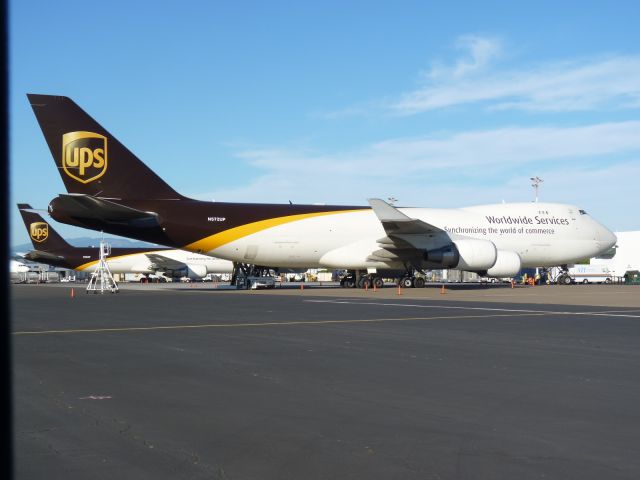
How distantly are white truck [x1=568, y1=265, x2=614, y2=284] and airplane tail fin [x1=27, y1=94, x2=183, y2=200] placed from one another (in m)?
48.1

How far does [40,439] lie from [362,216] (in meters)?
37.9

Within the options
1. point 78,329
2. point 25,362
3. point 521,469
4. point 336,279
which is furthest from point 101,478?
point 336,279

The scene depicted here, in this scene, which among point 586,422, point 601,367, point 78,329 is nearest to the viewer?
point 586,422

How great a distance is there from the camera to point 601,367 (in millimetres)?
9820

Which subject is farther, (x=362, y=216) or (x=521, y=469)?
(x=362, y=216)

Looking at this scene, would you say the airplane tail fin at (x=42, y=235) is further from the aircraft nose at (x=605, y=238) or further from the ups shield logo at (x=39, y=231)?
the aircraft nose at (x=605, y=238)

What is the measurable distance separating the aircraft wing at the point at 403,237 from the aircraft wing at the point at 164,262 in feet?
129

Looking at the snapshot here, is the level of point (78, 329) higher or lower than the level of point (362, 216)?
lower

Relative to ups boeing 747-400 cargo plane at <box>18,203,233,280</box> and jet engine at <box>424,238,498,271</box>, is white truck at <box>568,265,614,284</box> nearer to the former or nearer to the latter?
jet engine at <box>424,238,498,271</box>

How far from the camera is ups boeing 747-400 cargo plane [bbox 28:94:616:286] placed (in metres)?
36.1

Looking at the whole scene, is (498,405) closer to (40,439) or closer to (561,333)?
(40,439)

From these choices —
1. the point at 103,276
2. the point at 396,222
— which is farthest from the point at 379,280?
the point at 103,276

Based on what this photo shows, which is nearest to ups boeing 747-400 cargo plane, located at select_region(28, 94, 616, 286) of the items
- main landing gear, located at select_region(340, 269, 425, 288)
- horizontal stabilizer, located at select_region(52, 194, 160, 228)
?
horizontal stabilizer, located at select_region(52, 194, 160, 228)

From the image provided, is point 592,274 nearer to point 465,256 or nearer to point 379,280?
point 379,280
